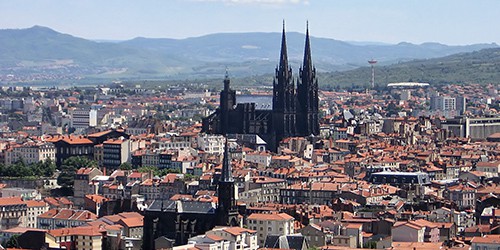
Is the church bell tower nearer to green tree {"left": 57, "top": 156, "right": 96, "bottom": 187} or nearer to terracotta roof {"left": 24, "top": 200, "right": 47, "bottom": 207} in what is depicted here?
terracotta roof {"left": 24, "top": 200, "right": 47, "bottom": 207}

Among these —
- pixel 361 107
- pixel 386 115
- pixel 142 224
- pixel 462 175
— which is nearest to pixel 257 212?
pixel 142 224

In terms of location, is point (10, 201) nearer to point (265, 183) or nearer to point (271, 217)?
point (265, 183)

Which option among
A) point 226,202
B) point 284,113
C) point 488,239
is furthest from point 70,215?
point 284,113

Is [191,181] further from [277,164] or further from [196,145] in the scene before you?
[196,145]

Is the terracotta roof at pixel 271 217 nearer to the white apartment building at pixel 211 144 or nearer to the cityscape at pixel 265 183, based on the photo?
the cityscape at pixel 265 183

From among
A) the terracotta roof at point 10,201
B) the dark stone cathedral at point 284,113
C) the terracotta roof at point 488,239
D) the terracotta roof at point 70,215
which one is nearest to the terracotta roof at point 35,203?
the terracotta roof at point 10,201

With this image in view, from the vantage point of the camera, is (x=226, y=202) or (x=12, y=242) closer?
(x=12, y=242)

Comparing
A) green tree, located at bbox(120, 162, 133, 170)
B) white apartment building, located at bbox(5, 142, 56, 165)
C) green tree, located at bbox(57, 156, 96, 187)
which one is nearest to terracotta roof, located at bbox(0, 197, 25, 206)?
green tree, located at bbox(57, 156, 96, 187)

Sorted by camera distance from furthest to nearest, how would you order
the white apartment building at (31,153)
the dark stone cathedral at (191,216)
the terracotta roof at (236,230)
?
the white apartment building at (31,153)
the dark stone cathedral at (191,216)
the terracotta roof at (236,230)
